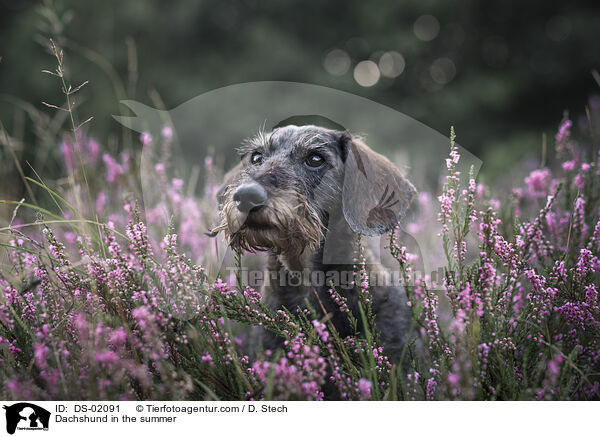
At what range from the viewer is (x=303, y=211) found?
7.47 feet

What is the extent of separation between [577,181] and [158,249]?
2.88 m

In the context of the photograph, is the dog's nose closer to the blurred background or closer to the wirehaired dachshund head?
the wirehaired dachshund head

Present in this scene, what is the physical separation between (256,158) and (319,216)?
64cm

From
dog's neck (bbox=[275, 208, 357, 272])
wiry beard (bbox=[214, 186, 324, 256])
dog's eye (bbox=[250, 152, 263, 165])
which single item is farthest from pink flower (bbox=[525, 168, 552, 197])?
dog's eye (bbox=[250, 152, 263, 165])

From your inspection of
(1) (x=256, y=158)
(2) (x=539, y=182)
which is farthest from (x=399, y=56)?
(1) (x=256, y=158)

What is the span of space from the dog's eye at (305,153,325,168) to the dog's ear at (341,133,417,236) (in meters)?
0.18

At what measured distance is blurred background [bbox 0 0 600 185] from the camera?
374 inches

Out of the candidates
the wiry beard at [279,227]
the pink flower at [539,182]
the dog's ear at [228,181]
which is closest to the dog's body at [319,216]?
the wiry beard at [279,227]

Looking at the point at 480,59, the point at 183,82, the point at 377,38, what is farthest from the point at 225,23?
the point at 480,59

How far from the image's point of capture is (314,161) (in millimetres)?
2529
